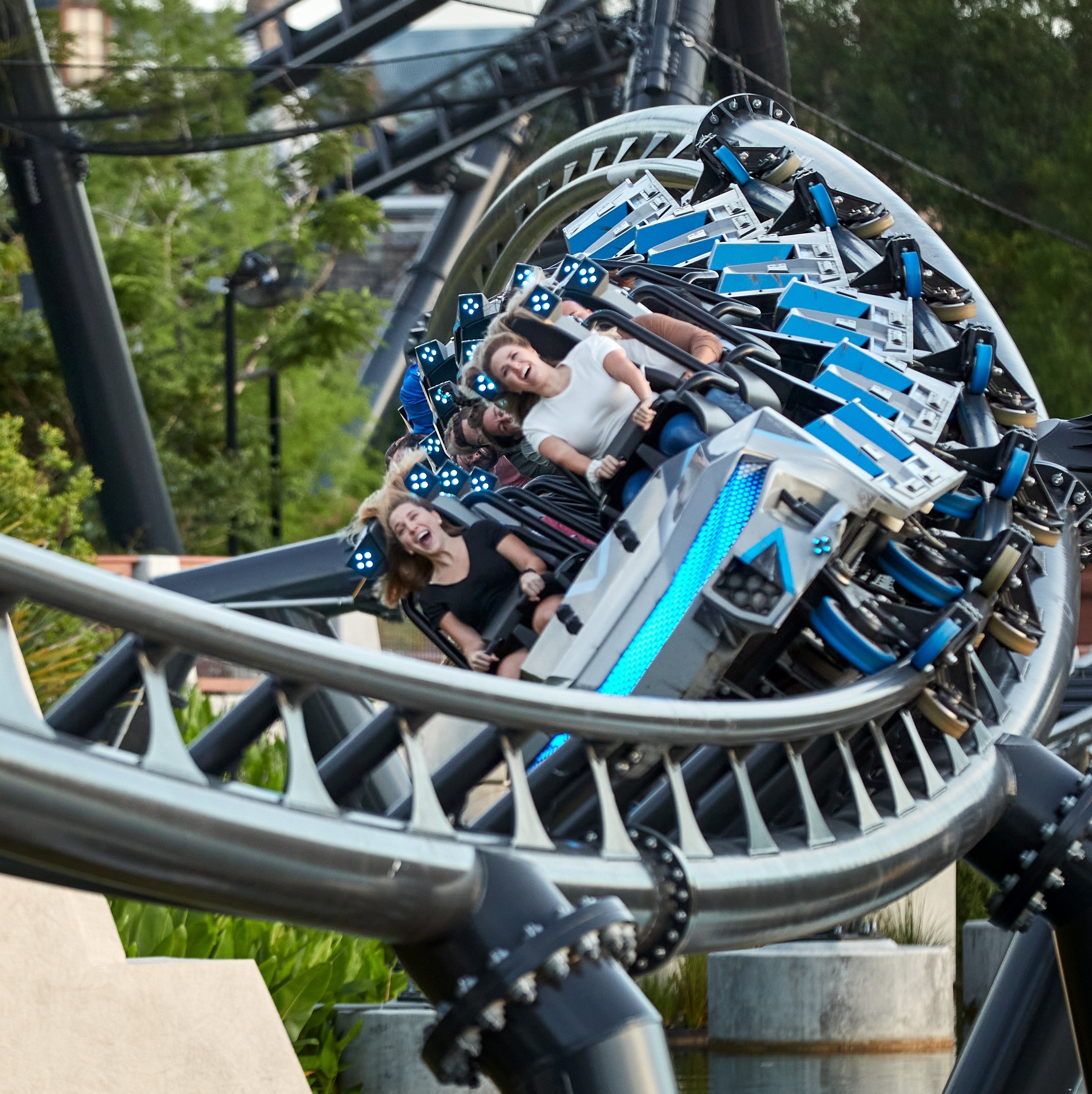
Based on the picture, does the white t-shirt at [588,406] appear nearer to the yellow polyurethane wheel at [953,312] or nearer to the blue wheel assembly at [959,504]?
the blue wheel assembly at [959,504]

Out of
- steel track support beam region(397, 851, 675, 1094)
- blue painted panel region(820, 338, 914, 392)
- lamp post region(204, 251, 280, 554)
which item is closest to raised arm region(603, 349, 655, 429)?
blue painted panel region(820, 338, 914, 392)

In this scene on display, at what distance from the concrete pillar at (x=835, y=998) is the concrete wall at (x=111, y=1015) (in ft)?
11.7

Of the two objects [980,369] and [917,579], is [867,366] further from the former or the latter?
[917,579]

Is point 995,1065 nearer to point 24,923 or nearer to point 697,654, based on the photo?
point 697,654

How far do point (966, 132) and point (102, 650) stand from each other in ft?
66.3

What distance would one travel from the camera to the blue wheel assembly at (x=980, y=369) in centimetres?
485

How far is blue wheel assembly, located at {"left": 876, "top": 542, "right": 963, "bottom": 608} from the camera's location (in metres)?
4.09

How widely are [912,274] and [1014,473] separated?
108cm

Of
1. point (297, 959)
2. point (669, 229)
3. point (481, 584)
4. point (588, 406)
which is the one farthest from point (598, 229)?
point (297, 959)

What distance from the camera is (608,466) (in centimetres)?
405

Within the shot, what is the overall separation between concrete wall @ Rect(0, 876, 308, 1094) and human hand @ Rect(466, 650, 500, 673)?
1313mm

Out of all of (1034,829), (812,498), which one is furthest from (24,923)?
(1034,829)

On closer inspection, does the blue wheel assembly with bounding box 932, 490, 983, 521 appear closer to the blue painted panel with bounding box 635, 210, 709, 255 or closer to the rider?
the rider

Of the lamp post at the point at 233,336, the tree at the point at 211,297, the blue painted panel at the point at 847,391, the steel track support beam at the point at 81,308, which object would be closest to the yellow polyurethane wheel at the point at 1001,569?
the blue painted panel at the point at 847,391
